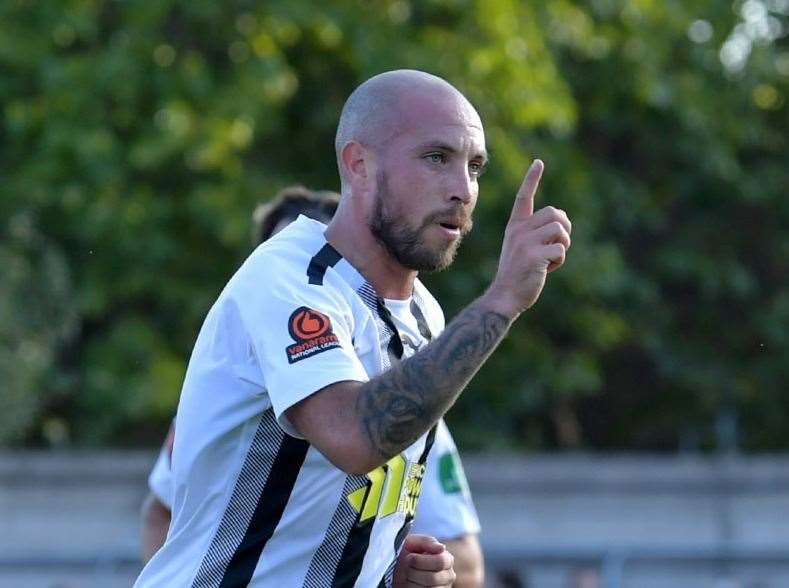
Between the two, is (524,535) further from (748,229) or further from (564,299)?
(748,229)

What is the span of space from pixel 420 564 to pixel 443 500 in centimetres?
116

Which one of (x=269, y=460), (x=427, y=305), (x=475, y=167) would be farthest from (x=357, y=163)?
(x=269, y=460)

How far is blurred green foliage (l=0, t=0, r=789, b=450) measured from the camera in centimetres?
1161

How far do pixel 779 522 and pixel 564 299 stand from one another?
3048 mm

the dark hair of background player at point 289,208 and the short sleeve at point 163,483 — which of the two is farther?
the dark hair of background player at point 289,208

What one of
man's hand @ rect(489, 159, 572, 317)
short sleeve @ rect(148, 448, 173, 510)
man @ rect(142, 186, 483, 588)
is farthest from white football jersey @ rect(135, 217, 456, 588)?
short sleeve @ rect(148, 448, 173, 510)

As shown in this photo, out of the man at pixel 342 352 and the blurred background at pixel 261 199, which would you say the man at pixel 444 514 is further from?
the blurred background at pixel 261 199

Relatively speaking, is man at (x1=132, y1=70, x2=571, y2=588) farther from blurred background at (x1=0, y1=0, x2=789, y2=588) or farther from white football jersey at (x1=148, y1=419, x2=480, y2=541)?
blurred background at (x1=0, y1=0, x2=789, y2=588)

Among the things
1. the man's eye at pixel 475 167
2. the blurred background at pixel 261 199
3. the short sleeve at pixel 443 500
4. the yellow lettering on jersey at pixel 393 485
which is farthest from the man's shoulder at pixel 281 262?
the blurred background at pixel 261 199

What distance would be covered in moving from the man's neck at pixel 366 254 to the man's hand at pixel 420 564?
601 millimetres

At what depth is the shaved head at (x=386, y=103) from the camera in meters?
3.53

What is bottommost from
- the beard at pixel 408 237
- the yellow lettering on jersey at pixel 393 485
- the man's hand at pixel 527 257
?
the yellow lettering on jersey at pixel 393 485

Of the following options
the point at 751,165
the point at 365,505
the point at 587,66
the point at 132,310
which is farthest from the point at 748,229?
the point at 365,505

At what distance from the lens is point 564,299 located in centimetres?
1352
